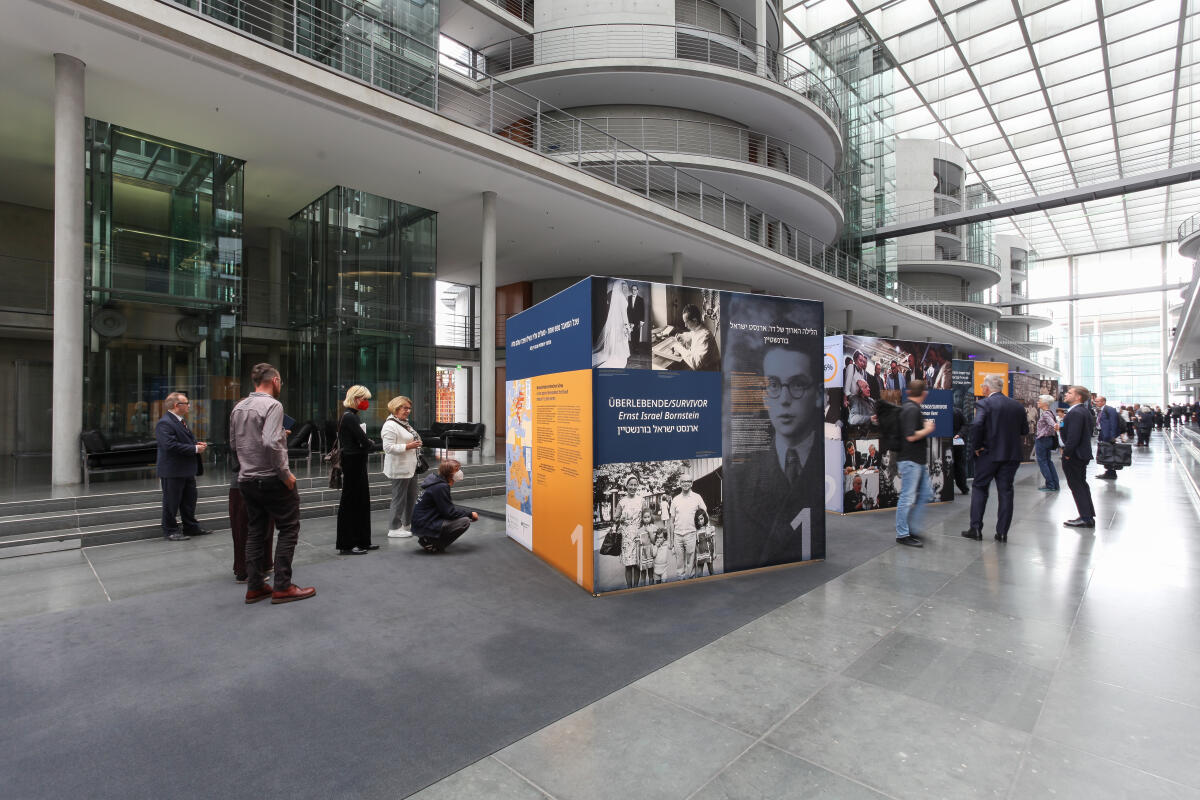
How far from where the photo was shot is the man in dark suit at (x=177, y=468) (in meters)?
6.25

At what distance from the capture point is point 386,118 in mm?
9445

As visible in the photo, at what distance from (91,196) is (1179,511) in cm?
1667

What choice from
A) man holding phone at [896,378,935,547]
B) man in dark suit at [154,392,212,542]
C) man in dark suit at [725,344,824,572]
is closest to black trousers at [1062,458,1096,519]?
man holding phone at [896,378,935,547]

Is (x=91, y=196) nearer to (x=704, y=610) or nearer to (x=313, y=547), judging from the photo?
(x=313, y=547)

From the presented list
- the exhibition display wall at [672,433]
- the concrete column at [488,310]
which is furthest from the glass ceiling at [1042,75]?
the exhibition display wall at [672,433]

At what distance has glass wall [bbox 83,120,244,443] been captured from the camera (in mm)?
8789

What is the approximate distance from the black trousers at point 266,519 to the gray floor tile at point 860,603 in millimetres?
3985

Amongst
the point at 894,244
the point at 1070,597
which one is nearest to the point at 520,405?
the point at 1070,597

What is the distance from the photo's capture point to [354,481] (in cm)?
601

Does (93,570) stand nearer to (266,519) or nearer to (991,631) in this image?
(266,519)

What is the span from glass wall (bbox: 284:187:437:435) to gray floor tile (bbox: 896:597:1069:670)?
10.3m

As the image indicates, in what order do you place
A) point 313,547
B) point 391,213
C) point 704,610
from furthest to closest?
point 391,213 → point 313,547 → point 704,610

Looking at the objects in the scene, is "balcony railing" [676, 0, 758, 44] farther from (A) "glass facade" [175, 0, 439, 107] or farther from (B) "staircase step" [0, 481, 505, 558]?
(B) "staircase step" [0, 481, 505, 558]

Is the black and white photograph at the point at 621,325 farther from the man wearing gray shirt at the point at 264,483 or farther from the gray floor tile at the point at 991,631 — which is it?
the gray floor tile at the point at 991,631
